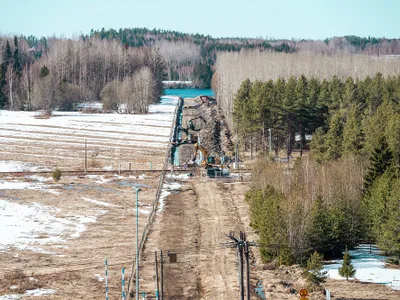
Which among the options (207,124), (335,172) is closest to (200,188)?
(335,172)

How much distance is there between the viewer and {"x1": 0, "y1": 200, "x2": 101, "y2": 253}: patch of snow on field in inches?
1470

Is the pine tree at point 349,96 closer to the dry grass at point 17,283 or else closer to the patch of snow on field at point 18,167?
the patch of snow on field at point 18,167

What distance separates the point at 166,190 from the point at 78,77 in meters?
84.7

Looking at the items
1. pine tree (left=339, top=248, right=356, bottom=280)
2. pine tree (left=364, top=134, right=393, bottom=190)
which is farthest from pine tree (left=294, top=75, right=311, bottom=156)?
pine tree (left=339, top=248, right=356, bottom=280)

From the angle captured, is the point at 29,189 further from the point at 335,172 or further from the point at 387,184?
the point at 387,184

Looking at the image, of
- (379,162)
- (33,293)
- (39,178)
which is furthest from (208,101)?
(33,293)

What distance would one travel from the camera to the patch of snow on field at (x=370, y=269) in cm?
3091

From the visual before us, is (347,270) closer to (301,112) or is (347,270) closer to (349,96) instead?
(301,112)

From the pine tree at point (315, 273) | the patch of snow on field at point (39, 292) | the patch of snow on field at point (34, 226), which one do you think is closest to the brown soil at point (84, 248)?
the patch of snow on field at point (39, 292)

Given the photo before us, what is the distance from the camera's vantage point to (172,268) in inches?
1318

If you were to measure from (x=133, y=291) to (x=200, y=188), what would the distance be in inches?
994

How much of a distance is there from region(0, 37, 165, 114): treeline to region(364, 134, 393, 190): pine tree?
7014cm

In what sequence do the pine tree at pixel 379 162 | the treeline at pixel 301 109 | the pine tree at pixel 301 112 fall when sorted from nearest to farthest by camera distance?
the pine tree at pixel 379 162
the treeline at pixel 301 109
the pine tree at pixel 301 112

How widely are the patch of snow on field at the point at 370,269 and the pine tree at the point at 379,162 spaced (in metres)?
5.76
